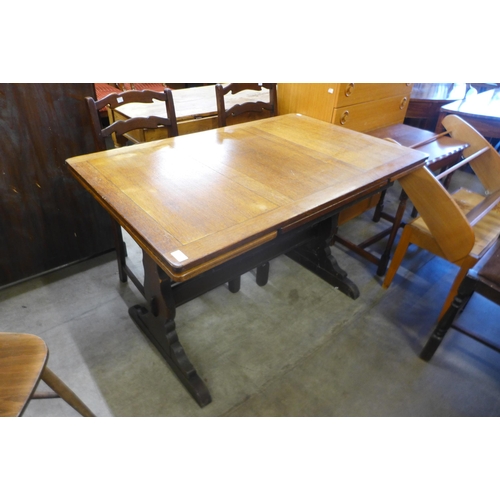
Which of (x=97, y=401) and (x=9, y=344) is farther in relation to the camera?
(x=97, y=401)

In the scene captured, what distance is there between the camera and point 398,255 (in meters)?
2.06

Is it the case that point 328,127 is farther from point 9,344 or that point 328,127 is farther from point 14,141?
point 9,344

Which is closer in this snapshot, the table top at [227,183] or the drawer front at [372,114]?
the table top at [227,183]

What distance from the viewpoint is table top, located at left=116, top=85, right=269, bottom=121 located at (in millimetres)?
2287

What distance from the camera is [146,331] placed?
1.79 m

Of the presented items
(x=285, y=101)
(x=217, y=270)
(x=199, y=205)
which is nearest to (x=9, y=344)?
(x=199, y=205)

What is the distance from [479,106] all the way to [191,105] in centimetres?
211

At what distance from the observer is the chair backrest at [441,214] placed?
1630mm

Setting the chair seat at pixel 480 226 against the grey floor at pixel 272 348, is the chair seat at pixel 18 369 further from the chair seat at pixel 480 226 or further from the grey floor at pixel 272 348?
the chair seat at pixel 480 226

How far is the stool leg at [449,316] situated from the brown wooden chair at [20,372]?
5.01ft

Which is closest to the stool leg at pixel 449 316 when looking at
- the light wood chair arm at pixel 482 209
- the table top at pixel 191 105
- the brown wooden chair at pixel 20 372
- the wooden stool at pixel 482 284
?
the wooden stool at pixel 482 284

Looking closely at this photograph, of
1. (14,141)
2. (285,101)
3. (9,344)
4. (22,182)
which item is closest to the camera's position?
(9,344)

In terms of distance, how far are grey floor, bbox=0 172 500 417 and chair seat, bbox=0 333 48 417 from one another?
0.57 meters

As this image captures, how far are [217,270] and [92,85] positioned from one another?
1.09 meters
